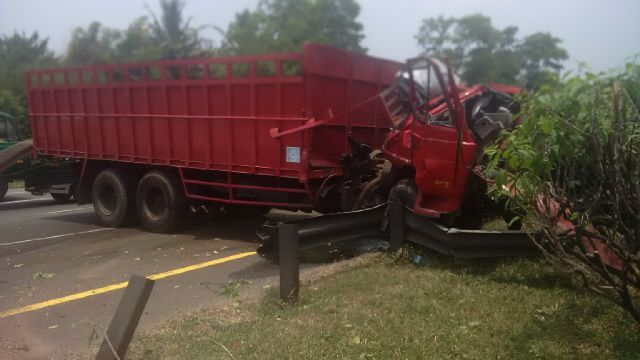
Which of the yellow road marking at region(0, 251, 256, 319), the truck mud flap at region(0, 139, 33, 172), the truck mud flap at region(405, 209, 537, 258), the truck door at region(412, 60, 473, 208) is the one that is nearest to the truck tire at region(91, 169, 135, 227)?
the yellow road marking at region(0, 251, 256, 319)

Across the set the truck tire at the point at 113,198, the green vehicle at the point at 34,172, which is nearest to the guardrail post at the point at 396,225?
the truck tire at the point at 113,198

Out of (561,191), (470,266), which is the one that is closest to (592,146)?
(561,191)

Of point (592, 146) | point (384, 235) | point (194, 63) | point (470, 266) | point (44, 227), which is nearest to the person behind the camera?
point (592, 146)

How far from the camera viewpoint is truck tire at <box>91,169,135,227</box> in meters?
9.25

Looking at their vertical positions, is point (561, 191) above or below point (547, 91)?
below

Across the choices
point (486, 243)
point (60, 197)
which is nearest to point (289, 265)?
point (486, 243)

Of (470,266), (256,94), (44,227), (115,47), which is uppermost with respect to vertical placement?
(115,47)

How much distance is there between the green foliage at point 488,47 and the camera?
141 feet

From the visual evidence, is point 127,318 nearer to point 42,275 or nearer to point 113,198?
point 42,275

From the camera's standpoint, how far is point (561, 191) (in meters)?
3.28

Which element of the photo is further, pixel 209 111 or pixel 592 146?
pixel 209 111

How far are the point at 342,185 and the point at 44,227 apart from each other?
6.00 m

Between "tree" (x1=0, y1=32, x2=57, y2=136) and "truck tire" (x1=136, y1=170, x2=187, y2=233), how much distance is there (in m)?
16.5

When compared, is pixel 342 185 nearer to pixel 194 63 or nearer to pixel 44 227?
pixel 194 63
